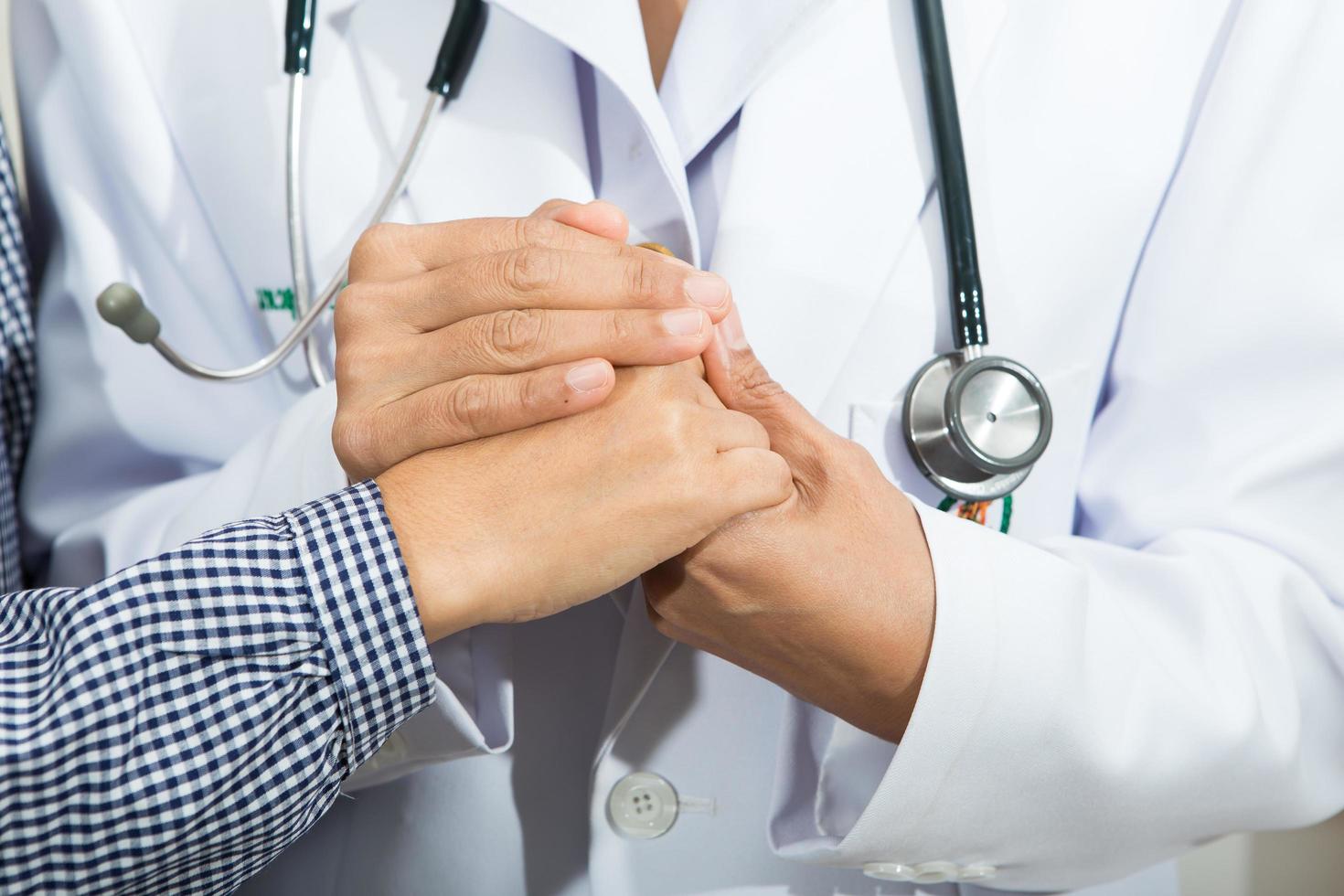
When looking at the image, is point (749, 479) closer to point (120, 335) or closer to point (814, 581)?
point (814, 581)

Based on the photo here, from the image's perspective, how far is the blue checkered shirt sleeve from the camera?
1.60 ft

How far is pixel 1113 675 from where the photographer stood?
606 millimetres

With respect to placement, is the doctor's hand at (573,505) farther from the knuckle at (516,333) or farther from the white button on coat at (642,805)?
the white button on coat at (642,805)

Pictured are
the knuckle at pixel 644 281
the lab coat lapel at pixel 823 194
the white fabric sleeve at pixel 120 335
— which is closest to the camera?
the knuckle at pixel 644 281

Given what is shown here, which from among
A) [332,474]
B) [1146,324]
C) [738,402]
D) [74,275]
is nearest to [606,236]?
[738,402]

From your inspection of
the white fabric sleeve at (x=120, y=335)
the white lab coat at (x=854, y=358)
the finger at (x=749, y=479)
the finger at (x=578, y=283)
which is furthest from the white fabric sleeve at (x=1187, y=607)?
the white fabric sleeve at (x=120, y=335)

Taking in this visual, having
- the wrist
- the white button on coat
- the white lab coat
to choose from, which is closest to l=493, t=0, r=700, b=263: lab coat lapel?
the white lab coat

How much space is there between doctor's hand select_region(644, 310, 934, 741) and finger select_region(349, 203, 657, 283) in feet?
0.38

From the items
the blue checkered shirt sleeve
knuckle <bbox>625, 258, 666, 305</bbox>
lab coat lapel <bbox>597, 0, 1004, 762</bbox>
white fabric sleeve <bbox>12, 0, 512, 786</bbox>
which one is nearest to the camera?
the blue checkered shirt sleeve

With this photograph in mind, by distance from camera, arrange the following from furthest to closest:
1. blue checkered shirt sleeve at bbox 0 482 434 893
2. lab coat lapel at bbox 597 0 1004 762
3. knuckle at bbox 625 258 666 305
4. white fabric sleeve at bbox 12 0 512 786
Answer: white fabric sleeve at bbox 12 0 512 786, lab coat lapel at bbox 597 0 1004 762, knuckle at bbox 625 258 666 305, blue checkered shirt sleeve at bbox 0 482 434 893

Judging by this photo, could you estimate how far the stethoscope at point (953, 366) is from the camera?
65 cm

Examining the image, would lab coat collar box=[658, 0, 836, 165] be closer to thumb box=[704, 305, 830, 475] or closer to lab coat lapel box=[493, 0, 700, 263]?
lab coat lapel box=[493, 0, 700, 263]

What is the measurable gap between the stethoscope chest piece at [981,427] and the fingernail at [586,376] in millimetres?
253

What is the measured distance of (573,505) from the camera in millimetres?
565
